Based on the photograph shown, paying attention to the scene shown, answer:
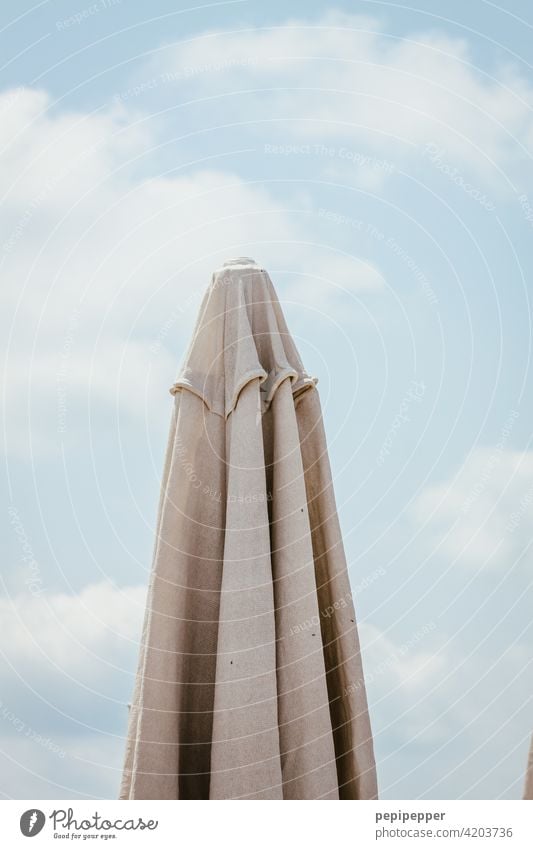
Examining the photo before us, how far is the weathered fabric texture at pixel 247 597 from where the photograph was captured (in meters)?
9.63

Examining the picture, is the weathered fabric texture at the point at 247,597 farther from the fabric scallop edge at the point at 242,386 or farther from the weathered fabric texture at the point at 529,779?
the weathered fabric texture at the point at 529,779

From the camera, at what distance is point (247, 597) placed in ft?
32.3

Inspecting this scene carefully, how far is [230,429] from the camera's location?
1067 cm

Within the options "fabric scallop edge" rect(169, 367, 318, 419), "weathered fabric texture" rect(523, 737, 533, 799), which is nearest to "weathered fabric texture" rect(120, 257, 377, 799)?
"fabric scallop edge" rect(169, 367, 318, 419)

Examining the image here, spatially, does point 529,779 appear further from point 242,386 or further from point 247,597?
point 242,386

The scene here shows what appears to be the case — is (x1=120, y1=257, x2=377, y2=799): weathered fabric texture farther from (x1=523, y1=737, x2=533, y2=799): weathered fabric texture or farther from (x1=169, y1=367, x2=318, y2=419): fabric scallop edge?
(x1=523, y1=737, x2=533, y2=799): weathered fabric texture

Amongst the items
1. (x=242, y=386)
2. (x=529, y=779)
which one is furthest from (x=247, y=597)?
(x=529, y=779)

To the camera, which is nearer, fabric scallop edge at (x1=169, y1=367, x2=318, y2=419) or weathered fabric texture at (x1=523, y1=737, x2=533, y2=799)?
weathered fabric texture at (x1=523, y1=737, x2=533, y2=799)

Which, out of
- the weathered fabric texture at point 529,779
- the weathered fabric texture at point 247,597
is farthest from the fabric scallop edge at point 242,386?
the weathered fabric texture at point 529,779

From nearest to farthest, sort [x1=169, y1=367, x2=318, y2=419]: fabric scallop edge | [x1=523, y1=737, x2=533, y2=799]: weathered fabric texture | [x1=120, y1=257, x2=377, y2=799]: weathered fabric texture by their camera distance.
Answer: [x1=523, y1=737, x2=533, y2=799]: weathered fabric texture
[x1=120, y1=257, x2=377, y2=799]: weathered fabric texture
[x1=169, y1=367, x2=318, y2=419]: fabric scallop edge

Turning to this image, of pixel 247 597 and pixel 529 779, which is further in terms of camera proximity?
pixel 247 597

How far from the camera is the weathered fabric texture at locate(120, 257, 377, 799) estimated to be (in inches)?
379
